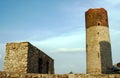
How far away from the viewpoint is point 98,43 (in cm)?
3312

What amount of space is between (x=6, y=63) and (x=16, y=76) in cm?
663

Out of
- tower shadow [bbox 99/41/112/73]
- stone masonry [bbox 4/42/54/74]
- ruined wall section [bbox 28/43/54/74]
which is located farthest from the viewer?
tower shadow [bbox 99/41/112/73]

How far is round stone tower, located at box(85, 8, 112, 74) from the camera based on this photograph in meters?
32.4

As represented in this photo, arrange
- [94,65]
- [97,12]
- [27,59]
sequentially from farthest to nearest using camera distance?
[97,12] → [94,65] → [27,59]

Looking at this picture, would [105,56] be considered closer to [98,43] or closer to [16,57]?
[98,43]

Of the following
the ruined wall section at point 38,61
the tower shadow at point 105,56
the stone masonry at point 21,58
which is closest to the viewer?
the stone masonry at point 21,58

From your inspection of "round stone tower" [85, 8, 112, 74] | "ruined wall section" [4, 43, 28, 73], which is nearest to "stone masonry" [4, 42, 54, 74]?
"ruined wall section" [4, 43, 28, 73]

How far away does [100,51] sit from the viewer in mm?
32906

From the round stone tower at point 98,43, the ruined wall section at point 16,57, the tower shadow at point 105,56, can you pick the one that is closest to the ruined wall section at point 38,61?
the ruined wall section at point 16,57

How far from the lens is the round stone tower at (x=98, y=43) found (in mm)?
32438

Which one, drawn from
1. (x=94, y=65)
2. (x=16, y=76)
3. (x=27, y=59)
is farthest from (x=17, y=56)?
(x=94, y=65)

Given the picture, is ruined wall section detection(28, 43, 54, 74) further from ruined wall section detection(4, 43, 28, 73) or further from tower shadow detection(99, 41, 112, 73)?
tower shadow detection(99, 41, 112, 73)

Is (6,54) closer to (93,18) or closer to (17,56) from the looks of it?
(17,56)

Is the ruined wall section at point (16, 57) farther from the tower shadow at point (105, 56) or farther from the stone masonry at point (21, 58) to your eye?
the tower shadow at point (105, 56)
